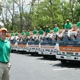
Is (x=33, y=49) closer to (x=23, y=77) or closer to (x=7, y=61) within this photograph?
(x=23, y=77)

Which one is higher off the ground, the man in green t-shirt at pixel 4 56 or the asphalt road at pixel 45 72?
the man in green t-shirt at pixel 4 56

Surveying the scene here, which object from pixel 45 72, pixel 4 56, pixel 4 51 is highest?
pixel 4 51

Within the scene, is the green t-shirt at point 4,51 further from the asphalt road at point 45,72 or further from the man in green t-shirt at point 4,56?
the asphalt road at point 45,72

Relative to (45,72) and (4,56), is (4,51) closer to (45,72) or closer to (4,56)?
(4,56)

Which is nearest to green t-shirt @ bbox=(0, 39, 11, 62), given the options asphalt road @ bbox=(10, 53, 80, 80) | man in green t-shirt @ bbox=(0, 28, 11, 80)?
man in green t-shirt @ bbox=(0, 28, 11, 80)

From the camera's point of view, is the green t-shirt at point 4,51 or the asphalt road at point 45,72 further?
the asphalt road at point 45,72

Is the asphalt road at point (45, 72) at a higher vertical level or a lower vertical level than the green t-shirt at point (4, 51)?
lower

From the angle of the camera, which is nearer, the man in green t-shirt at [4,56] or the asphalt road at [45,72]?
Answer: the man in green t-shirt at [4,56]

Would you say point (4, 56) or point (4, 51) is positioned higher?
point (4, 51)

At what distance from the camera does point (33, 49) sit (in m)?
23.9

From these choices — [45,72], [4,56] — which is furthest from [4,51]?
[45,72]

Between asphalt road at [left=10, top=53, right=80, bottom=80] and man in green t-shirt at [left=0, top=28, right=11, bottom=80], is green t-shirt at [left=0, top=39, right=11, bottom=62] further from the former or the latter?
asphalt road at [left=10, top=53, right=80, bottom=80]

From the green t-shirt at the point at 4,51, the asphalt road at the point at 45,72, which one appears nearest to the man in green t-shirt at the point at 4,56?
the green t-shirt at the point at 4,51

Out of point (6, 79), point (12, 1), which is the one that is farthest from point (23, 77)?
point (12, 1)
